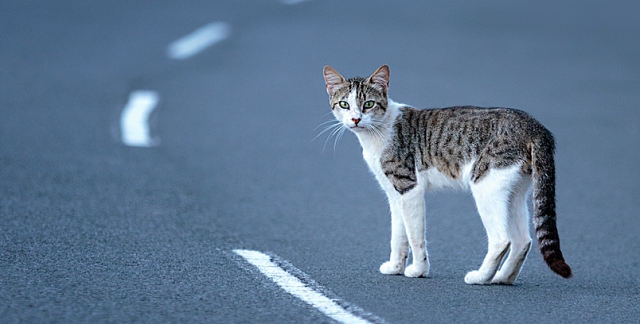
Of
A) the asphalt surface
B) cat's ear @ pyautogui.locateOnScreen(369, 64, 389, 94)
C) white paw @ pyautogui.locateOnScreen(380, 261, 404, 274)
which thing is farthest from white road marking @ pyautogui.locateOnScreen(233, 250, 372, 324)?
cat's ear @ pyautogui.locateOnScreen(369, 64, 389, 94)

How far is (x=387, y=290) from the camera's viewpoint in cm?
657

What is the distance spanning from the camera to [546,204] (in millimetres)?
6645

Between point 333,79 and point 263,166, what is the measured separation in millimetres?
3650

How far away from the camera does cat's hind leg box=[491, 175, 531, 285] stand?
22.9ft

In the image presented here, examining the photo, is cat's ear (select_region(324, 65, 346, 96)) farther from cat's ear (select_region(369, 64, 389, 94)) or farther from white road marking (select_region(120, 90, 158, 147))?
white road marking (select_region(120, 90, 158, 147))

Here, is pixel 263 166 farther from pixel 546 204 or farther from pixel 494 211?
pixel 546 204

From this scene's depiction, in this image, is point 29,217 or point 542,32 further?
point 542,32

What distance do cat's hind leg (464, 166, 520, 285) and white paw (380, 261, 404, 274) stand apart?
0.55 meters

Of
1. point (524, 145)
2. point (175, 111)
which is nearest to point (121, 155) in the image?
point (175, 111)

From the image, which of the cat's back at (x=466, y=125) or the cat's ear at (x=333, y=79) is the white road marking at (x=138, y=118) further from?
the cat's back at (x=466, y=125)

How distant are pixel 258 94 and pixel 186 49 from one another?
13.8 ft

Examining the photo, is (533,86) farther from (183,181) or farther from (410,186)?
(410,186)

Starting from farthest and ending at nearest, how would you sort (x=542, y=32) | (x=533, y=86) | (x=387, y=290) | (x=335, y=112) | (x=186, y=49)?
(x=542, y=32) < (x=186, y=49) < (x=533, y=86) < (x=335, y=112) < (x=387, y=290)

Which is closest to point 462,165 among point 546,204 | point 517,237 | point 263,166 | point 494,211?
point 494,211
